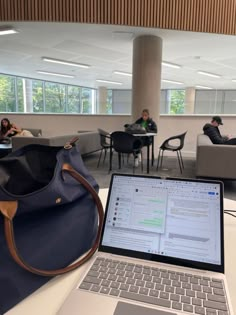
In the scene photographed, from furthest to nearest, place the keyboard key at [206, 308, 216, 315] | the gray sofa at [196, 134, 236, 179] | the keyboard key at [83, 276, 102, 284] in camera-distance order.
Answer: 1. the gray sofa at [196, 134, 236, 179]
2. the keyboard key at [83, 276, 102, 284]
3. the keyboard key at [206, 308, 216, 315]

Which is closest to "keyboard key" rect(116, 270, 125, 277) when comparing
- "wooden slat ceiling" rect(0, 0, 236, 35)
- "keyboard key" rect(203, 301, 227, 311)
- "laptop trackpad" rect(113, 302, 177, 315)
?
"laptop trackpad" rect(113, 302, 177, 315)

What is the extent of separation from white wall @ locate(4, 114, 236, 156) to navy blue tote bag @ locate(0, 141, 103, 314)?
5.64 m

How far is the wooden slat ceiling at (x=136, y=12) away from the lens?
4527 mm

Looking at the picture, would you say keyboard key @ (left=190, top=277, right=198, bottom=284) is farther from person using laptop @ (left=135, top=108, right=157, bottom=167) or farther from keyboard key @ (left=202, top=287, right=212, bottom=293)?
person using laptop @ (left=135, top=108, right=157, bottom=167)

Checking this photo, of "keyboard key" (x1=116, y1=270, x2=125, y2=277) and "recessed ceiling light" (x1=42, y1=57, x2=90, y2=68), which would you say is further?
"recessed ceiling light" (x1=42, y1=57, x2=90, y2=68)

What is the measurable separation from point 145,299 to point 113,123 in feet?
22.2

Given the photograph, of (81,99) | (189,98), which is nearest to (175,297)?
(189,98)

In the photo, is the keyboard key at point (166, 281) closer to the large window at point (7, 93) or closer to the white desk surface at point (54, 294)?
the white desk surface at point (54, 294)

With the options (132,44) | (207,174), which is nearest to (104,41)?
(132,44)

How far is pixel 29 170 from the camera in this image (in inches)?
29.7

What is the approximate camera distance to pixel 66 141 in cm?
460

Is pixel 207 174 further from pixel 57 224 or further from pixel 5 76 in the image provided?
pixel 5 76

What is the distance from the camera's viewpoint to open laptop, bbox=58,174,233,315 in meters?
0.60

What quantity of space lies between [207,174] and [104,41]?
146 inches
